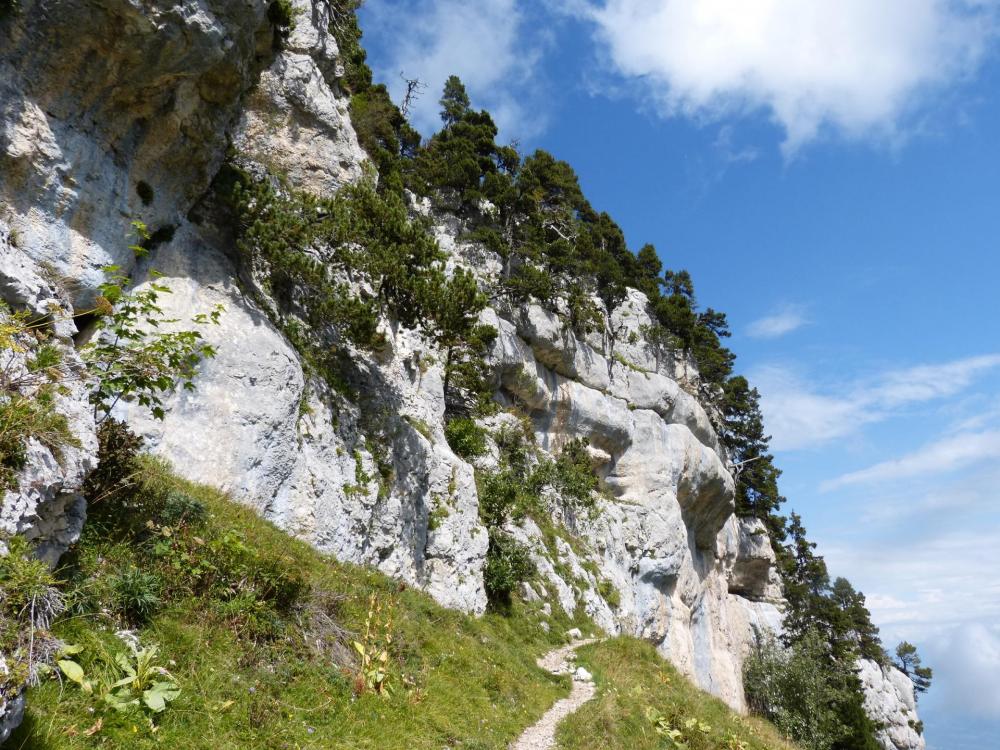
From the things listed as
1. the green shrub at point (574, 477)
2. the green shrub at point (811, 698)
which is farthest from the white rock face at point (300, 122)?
the green shrub at point (811, 698)

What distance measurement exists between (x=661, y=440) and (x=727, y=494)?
11.9 metres

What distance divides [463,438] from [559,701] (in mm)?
15310

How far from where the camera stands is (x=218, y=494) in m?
12.7

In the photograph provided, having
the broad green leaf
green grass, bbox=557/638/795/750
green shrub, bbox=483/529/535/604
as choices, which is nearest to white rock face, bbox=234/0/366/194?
green shrub, bbox=483/529/535/604

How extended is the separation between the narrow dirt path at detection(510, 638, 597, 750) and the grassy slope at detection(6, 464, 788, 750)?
0.29m

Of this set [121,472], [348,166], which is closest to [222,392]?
[121,472]

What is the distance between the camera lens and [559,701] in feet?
49.9

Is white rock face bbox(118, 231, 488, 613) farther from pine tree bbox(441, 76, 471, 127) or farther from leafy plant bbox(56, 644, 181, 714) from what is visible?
pine tree bbox(441, 76, 471, 127)

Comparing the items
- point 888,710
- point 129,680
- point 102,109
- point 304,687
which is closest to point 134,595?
point 129,680

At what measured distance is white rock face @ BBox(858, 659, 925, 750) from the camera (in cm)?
5703

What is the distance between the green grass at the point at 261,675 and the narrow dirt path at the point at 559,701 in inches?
11.7

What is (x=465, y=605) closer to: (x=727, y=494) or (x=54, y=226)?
(x=54, y=226)

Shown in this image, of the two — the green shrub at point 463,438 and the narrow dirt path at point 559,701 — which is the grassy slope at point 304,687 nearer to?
the narrow dirt path at point 559,701

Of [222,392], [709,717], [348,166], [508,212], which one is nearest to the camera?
[222,392]
